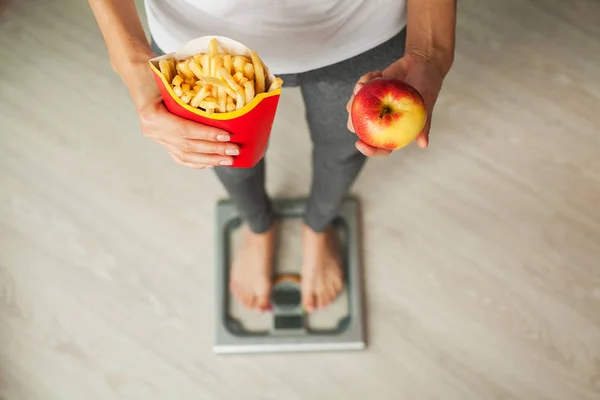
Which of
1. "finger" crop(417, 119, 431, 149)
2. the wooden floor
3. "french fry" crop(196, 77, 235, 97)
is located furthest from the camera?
the wooden floor

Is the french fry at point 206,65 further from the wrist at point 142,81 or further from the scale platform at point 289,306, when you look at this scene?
the scale platform at point 289,306

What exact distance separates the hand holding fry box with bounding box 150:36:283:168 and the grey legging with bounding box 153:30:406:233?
147mm

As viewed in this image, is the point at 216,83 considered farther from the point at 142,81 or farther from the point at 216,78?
the point at 142,81

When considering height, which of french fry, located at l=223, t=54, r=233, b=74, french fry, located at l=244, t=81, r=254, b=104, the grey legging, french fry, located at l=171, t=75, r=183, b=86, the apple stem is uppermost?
french fry, located at l=223, t=54, r=233, b=74

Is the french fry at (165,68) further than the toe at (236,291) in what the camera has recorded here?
No

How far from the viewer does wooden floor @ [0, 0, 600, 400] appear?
121cm

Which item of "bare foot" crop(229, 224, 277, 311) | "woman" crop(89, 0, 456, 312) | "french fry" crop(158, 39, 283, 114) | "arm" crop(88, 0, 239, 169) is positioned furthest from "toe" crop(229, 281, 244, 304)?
"french fry" crop(158, 39, 283, 114)

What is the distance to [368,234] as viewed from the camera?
4.32 ft

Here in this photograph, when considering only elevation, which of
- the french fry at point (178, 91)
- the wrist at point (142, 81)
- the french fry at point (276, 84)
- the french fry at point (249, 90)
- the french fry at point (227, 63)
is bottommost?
the wrist at point (142, 81)

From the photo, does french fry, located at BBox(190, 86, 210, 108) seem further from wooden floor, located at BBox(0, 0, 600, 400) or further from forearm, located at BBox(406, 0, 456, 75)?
wooden floor, located at BBox(0, 0, 600, 400)

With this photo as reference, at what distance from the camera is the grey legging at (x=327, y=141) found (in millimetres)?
770

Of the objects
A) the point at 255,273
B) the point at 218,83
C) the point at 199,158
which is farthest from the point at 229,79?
the point at 255,273

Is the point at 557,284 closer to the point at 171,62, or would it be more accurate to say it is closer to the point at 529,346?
the point at 529,346

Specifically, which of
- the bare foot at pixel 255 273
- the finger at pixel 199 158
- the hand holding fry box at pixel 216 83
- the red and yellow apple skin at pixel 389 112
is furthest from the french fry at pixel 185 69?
the bare foot at pixel 255 273
